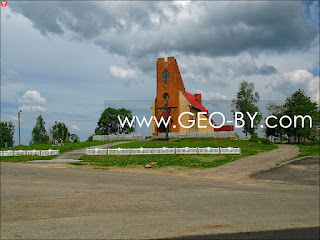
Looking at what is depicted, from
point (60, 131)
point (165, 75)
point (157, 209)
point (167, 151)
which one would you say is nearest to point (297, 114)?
point (165, 75)

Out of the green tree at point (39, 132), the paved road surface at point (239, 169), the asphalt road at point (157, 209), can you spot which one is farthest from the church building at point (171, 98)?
the green tree at point (39, 132)

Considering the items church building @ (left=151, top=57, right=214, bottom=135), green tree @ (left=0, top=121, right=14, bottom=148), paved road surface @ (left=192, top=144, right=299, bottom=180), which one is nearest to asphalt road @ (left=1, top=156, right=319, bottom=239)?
paved road surface @ (left=192, top=144, right=299, bottom=180)

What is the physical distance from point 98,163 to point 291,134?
4523 cm

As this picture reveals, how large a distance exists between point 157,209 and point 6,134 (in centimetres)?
7437

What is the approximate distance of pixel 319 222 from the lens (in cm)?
755

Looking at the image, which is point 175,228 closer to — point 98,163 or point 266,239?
point 266,239

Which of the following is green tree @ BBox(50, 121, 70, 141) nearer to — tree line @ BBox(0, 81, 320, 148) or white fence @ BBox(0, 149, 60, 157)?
tree line @ BBox(0, 81, 320, 148)

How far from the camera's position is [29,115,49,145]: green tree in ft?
255

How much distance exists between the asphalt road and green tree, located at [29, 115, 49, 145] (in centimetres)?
6972

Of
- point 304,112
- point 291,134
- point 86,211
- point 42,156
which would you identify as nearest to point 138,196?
point 86,211

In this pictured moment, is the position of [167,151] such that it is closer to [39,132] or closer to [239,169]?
[239,169]

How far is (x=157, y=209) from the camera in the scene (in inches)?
344

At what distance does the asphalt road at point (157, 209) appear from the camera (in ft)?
22.1

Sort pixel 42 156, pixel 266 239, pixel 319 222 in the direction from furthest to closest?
pixel 42 156, pixel 319 222, pixel 266 239
